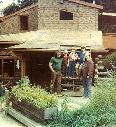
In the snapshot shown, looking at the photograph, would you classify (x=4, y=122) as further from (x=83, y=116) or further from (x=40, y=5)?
(x=40, y=5)

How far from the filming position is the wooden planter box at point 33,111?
11539 mm

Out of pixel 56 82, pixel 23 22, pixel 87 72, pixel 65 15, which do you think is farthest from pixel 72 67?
pixel 23 22

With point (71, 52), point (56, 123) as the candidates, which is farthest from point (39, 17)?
point (56, 123)

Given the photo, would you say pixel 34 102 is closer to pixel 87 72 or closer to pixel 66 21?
pixel 87 72

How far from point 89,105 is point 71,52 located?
24.7 feet

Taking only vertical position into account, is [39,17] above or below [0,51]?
above

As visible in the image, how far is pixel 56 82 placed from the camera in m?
17.0

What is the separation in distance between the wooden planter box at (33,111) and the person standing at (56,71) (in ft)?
9.54

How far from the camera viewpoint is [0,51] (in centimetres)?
2319

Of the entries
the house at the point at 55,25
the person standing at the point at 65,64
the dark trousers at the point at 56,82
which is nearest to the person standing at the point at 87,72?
the dark trousers at the point at 56,82

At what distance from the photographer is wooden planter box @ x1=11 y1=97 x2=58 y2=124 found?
1154cm

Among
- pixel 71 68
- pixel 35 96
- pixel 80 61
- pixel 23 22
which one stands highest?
pixel 23 22

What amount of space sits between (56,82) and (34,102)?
4794mm

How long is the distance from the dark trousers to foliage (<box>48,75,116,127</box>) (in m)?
4.51
